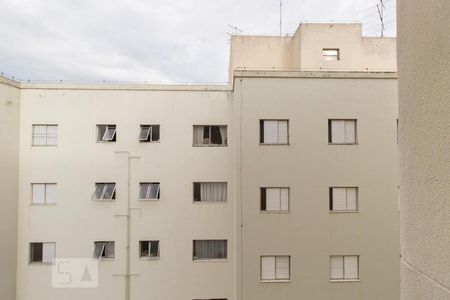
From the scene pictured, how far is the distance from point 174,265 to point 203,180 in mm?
3580

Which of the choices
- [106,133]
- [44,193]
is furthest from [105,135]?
[44,193]

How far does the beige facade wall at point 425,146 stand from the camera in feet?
5.55

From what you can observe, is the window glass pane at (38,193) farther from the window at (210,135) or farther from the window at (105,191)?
the window at (210,135)

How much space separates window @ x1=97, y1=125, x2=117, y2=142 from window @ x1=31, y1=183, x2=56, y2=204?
263 cm

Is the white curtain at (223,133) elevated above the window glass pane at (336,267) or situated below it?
above

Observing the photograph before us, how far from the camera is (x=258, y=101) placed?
12.1 meters

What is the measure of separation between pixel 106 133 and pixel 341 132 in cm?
923

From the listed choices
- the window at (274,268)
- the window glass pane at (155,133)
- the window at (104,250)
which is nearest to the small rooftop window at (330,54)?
the window glass pane at (155,133)

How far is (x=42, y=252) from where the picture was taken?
13.2m

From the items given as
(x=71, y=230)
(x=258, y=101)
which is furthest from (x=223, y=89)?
(x=71, y=230)

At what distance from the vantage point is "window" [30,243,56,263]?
43.2 feet

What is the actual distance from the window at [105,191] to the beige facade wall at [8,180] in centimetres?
308

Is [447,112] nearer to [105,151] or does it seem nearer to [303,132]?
[303,132]

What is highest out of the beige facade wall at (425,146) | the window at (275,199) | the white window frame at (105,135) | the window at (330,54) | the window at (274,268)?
the window at (330,54)
